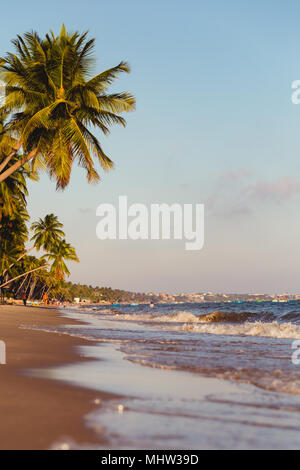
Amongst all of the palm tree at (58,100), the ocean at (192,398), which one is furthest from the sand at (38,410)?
the palm tree at (58,100)

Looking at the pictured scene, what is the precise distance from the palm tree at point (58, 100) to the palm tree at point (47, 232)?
36.2 meters

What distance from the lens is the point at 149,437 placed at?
303 centimetres

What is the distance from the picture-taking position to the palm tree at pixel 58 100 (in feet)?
60.5

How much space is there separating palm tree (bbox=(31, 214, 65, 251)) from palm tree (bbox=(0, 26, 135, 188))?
119ft

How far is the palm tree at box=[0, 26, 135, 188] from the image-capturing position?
18438 millimetres

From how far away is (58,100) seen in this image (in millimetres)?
18031

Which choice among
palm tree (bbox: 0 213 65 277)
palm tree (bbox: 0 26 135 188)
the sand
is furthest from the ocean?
palm tree (bbox: 0 213 65 277)

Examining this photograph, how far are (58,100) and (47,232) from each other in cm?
3854

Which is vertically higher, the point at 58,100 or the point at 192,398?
the point at 58,100

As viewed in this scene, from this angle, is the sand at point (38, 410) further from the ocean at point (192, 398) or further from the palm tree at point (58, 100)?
the palm tree at point (58, 100)

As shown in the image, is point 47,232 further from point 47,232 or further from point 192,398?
point 192,398

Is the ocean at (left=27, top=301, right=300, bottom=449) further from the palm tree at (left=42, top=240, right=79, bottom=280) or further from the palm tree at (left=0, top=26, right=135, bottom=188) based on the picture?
the palm tree at (left=42, top=240, right=79, bottom=280)

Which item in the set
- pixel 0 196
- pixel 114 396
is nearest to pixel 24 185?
pixel 0 196

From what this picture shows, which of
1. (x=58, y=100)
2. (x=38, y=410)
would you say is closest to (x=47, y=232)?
(x=58, y=100)
